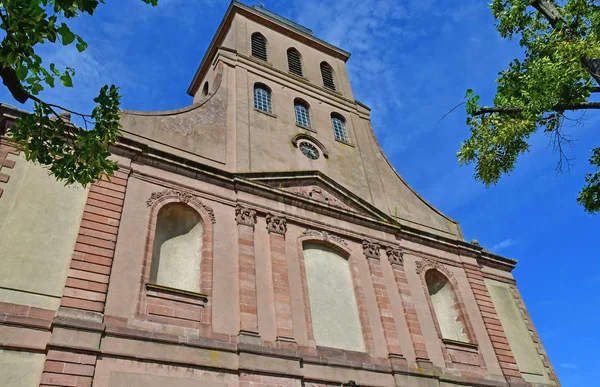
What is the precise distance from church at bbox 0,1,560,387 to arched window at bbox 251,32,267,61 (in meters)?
0.14

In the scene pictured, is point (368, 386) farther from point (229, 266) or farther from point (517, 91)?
point (517, 91)

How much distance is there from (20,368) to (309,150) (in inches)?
461

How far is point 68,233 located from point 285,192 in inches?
248

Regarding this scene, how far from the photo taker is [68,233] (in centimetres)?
1078

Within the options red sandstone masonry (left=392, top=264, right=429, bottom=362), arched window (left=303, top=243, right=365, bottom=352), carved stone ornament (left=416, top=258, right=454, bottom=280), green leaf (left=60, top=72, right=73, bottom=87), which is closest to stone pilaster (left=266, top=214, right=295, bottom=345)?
arched window (left=303, top=243, right=365, bottom=352)

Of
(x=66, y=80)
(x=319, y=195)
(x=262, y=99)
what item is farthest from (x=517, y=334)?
(x=66, y=80)

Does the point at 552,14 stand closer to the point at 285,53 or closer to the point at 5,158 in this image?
the point at 285,53

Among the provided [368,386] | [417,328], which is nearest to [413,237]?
[417,328]

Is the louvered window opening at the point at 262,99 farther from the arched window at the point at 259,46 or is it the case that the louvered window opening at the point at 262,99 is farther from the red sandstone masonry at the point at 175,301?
the red sandstone masonry at the point at 175,301

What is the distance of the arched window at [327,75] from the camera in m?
22.7

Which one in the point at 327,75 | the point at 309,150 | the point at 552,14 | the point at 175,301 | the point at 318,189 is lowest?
the point at 175,301

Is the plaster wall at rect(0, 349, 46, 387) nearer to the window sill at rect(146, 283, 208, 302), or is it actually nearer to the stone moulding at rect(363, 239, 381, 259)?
the window sill at rect(146, 283, 208, 302)

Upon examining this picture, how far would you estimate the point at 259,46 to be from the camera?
21.5 m

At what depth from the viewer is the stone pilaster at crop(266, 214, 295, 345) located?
38.7 ft
